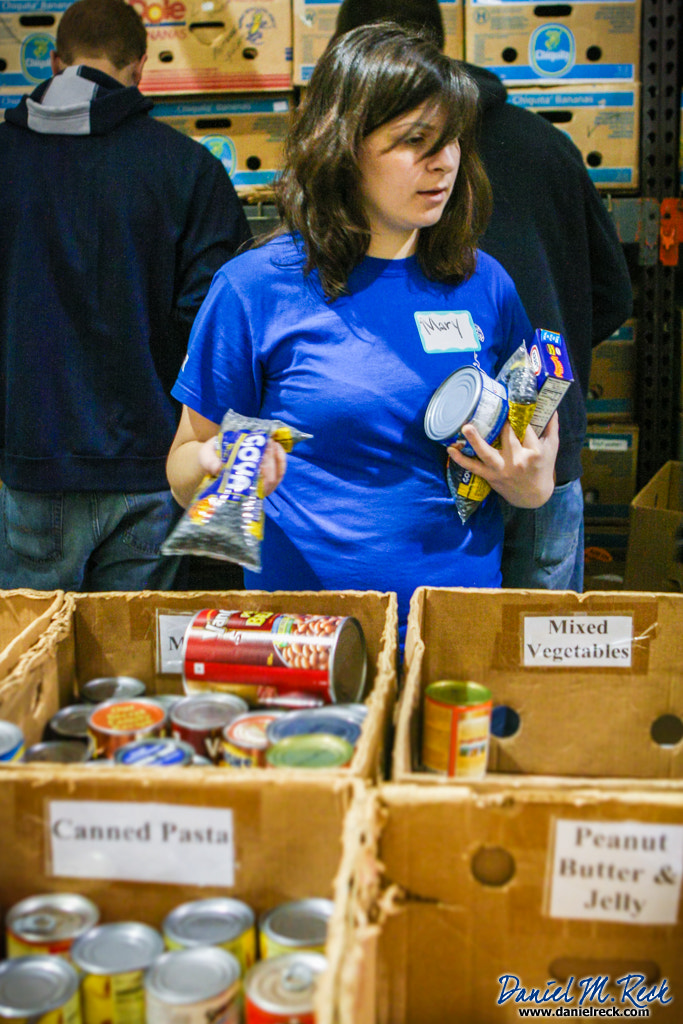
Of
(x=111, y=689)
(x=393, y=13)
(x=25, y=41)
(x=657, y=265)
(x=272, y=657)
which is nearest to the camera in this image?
(x=272, y=657)

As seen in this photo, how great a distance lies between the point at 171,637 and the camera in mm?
1173

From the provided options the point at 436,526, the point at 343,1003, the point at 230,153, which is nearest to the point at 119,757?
the point at 343,1003

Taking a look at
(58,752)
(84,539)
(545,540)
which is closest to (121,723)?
(58,752)

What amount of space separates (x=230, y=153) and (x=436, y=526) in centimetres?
182

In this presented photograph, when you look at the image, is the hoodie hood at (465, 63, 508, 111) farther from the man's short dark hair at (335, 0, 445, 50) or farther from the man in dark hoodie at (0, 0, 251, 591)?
the man in dark hoodie at (0, 0, 251, 591)

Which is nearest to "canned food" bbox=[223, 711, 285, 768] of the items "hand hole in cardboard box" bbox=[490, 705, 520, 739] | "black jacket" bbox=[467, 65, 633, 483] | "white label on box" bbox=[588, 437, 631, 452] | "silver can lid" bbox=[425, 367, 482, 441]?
"hand hole in cardboard box" bbox=[490, 705, 520, 739]

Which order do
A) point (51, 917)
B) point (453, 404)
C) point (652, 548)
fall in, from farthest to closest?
point (652, 548)
point (453, 404)
point (51, 917)

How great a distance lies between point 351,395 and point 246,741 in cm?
55

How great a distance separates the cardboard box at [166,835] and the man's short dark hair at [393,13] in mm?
1229

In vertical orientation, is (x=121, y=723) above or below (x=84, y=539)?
above

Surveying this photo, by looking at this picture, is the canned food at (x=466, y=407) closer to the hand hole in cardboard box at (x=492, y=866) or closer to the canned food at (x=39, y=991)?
the hand hole in cardboard box at (x=492, y=866)

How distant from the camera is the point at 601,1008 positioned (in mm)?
797

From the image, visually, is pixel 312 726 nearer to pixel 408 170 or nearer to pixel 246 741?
pixel 246 741

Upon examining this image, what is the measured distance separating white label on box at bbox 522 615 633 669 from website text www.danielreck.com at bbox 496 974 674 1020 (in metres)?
0.43
